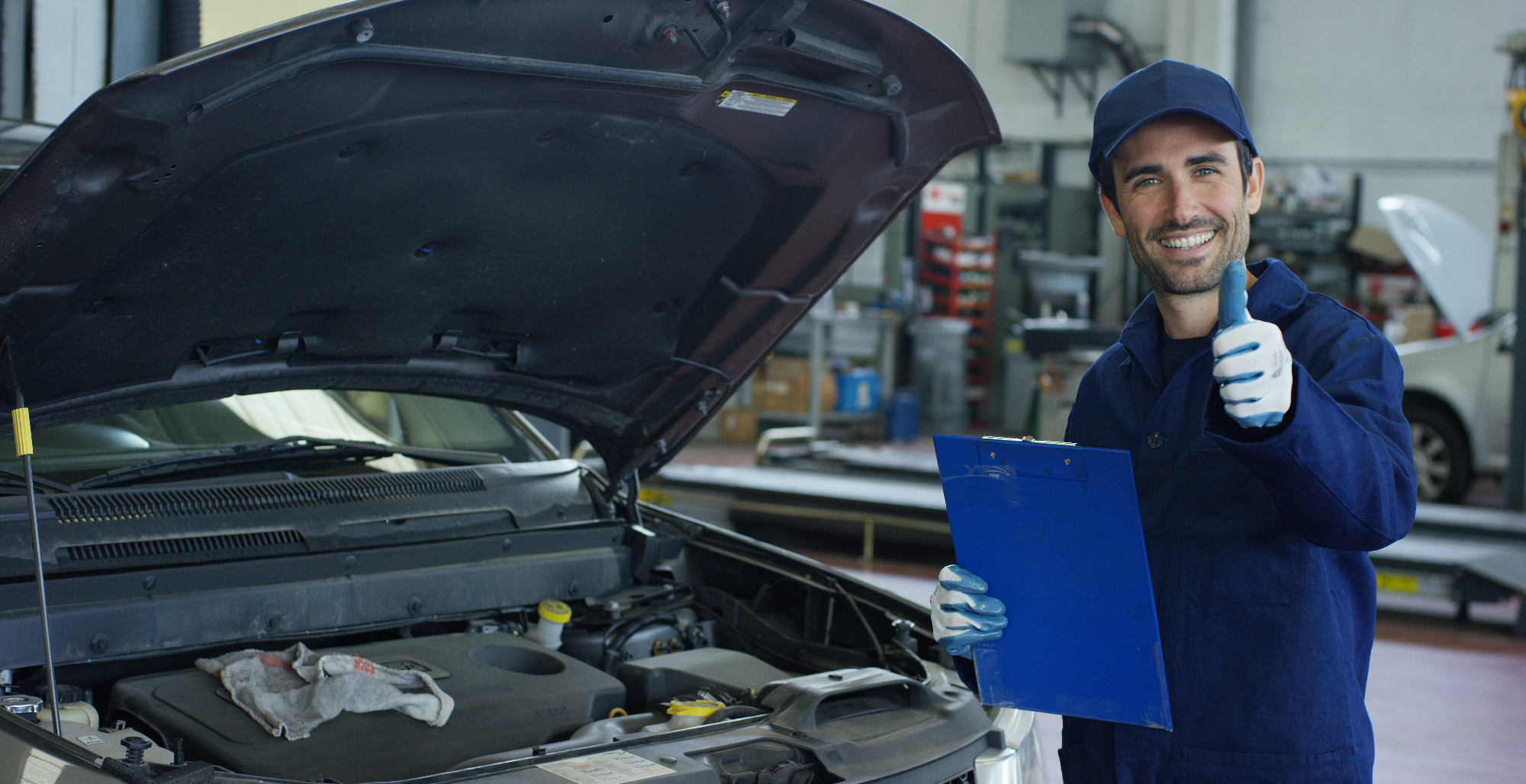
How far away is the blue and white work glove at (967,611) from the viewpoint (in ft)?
4.91

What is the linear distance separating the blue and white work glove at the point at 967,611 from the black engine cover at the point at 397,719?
0.68 m

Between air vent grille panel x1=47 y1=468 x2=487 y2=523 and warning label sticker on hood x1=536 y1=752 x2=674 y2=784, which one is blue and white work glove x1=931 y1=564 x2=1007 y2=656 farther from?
air vent grille panel x1=47 y1=468 x2=487 y2=523

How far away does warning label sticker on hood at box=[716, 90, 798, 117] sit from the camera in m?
1.85

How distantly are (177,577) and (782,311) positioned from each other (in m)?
1.12

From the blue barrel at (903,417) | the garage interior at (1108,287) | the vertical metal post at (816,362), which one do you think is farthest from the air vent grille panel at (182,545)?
the blue barrel at (903,417)

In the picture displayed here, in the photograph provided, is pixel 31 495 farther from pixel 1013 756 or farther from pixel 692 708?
pixel 1013 756

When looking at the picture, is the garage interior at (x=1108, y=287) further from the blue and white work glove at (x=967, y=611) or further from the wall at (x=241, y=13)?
the blue and white work glove at (x=967, y=611)

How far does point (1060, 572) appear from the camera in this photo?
1439 millimetres

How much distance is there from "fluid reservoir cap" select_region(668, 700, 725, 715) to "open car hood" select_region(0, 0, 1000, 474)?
71 cm

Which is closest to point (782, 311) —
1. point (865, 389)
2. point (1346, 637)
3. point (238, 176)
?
point (238, 176)

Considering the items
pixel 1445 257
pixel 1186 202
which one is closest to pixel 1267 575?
pixel 1186 202

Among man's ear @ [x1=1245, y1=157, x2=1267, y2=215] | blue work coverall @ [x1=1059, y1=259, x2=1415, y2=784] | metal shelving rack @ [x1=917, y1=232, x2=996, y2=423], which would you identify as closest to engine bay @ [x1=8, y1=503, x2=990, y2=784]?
blue work coverall @ [x1=1059, y1=259, x2=1415, y2=784]

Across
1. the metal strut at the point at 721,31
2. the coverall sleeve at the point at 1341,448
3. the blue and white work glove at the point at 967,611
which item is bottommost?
the blue and white work glove at the point at 967,611

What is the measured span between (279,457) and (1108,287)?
12.6 meters
